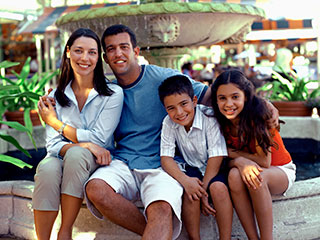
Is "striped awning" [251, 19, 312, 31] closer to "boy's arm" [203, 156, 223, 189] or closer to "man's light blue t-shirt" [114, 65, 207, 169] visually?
"man's light blue t-shirt" [114, 65, 207, 169]

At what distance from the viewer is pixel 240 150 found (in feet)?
8.16

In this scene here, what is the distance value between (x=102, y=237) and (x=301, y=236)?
117cm

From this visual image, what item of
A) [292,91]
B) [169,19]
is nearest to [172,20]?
[169,19]

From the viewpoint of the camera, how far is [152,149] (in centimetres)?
259

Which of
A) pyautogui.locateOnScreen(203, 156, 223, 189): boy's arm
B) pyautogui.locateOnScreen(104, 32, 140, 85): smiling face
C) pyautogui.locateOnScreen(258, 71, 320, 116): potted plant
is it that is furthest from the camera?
pyautogui.locateOnScreen(258, 71, 320, 116): potted plant

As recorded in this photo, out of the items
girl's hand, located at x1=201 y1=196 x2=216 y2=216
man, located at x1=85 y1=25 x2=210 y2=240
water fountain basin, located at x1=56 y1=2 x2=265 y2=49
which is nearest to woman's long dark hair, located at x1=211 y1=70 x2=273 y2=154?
man, located at x1=85 y1=25 x2=210 y2=240

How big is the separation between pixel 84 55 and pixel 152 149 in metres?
A: 0.67

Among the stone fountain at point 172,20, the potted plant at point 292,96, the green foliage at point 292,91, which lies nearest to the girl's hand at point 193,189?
the stone fountain at point 172,20

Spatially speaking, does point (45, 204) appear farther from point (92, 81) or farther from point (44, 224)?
point (92, 81)

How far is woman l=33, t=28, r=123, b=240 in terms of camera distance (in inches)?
90.0

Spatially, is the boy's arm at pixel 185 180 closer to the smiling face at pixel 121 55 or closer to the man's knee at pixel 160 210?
the man's knee at pixel 160 210

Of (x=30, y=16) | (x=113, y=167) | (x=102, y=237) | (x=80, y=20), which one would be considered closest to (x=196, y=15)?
(x=80, y=20)

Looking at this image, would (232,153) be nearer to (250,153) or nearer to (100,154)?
(250,153)

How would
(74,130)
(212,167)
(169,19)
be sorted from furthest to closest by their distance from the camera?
1. (169,19)
2. (74,130)
3. (212,167)
